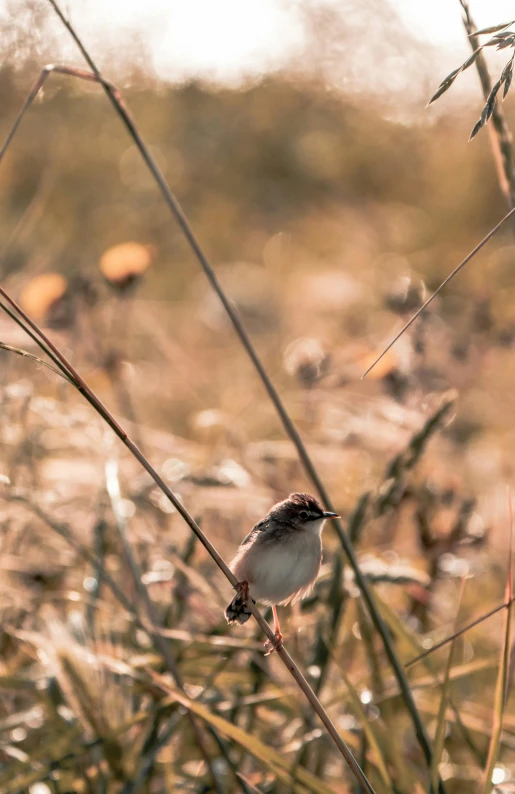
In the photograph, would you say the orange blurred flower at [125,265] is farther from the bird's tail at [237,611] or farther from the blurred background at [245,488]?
the bird's tail at [237,611]

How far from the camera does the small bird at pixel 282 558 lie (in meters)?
1.29

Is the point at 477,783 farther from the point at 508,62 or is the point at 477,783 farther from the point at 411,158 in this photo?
the point at 411,158

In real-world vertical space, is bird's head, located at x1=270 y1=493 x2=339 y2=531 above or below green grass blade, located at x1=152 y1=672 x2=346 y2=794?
above

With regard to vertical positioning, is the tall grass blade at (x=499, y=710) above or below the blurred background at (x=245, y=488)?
below

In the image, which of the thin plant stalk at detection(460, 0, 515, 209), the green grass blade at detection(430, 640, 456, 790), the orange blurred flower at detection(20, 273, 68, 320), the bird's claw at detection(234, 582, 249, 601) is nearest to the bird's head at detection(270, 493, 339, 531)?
the bird's claw at detection(234, 582, 249, 601)

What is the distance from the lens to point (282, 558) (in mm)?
1364

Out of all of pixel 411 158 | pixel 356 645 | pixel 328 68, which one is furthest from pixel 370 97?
pixel 356 645

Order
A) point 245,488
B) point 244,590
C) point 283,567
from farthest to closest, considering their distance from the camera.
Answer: point 245,488, point 283,567, point 244,590

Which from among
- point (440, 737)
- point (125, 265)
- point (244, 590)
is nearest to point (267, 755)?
point (440, 737)

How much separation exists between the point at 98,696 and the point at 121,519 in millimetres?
405

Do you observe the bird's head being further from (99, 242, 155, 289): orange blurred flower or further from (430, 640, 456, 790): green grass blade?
(99, 242, 155, 289): orange blurred flower

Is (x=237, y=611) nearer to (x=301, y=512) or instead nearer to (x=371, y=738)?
(x=301, y=512)

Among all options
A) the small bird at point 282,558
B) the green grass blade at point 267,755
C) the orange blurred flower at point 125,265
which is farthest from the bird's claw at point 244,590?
the orange blurred flower at point 125,265

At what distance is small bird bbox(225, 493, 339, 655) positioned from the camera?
50.9 inches
